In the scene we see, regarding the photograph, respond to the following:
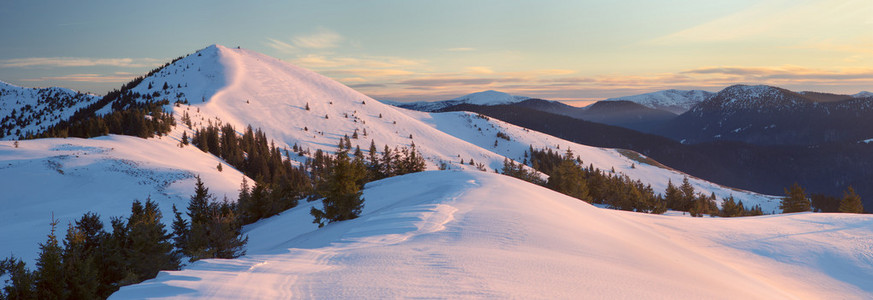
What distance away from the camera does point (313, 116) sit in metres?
133

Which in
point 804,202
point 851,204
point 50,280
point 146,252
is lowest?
point 804,202

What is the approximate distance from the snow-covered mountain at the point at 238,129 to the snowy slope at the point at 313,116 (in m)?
0.39

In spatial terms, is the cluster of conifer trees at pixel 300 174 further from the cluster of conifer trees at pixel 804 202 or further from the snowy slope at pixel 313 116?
the cluster of conifer trees at pixel 804 202

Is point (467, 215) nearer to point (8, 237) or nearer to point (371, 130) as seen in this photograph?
point (8, 237)

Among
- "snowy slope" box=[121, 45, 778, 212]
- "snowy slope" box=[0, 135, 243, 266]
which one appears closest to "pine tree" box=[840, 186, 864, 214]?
"snowy slope" box=[121, 45, 778, 212]

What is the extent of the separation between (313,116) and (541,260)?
132m

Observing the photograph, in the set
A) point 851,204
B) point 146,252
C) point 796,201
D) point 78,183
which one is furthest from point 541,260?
point 851,204

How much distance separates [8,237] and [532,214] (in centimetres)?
3281

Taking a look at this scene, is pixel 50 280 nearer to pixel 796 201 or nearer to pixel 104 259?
pixel 104 259

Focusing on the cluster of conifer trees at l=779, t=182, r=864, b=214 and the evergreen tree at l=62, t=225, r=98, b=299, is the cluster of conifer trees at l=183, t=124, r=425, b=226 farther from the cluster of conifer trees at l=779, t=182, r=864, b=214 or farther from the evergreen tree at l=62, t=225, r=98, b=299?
the cluster of conifer trees at l=779, t=182, r=864, b=214

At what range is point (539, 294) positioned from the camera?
6.73m

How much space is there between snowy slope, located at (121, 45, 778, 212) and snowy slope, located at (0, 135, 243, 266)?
46313 millimetres

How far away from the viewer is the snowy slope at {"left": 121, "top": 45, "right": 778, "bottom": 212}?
384ft

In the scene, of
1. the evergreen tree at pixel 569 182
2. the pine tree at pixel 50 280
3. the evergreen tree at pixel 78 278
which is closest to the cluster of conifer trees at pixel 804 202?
the evergreen tree at pixel 569 182
